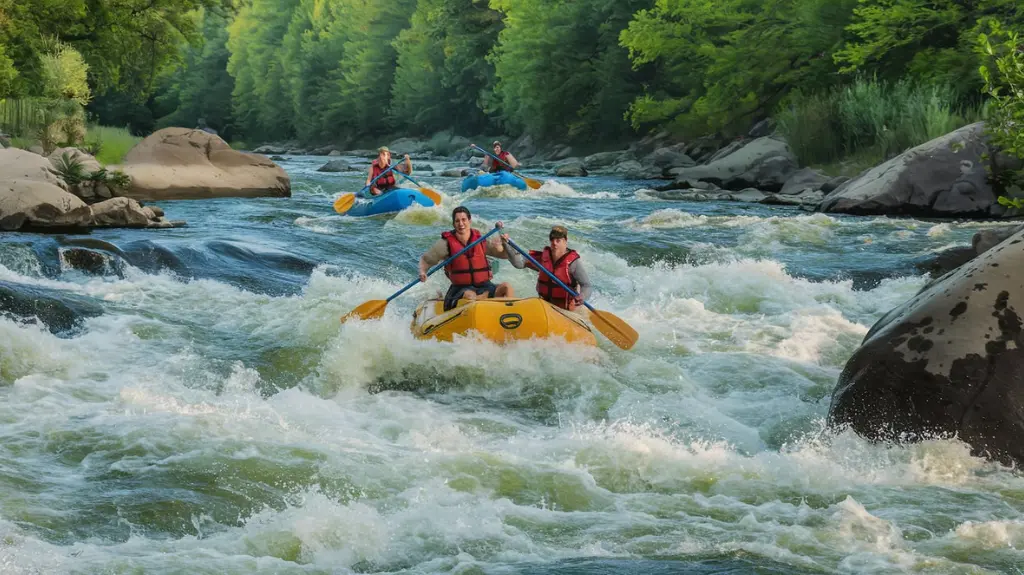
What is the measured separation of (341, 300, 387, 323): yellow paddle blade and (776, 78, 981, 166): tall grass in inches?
528

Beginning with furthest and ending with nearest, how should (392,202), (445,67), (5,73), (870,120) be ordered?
1. (445,67)
2. (870,120)
3. (5,73)
4. (392,202)

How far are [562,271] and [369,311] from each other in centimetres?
163

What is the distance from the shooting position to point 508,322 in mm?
8242

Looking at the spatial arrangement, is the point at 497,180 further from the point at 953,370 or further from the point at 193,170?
the point at 953,370

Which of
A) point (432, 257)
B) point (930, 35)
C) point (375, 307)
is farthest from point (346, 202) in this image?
point (930, 35)

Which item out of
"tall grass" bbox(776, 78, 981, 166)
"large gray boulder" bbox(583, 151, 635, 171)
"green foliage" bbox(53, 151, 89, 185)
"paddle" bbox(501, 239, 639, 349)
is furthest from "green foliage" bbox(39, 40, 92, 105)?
"paddle" bbox(501, 239, 639, 349)

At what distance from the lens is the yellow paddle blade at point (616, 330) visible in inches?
349

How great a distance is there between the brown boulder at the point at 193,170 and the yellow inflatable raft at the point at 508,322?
11232 mm

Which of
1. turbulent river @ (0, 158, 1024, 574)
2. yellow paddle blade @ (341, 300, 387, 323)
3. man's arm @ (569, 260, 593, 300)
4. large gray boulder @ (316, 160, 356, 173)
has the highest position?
man's arm @ (569, 260, 593, 300)

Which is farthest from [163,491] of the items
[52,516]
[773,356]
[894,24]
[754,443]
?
[894,24]

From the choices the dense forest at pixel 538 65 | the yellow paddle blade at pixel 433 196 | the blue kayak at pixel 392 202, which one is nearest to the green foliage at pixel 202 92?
the dense forest at pixel 538 65

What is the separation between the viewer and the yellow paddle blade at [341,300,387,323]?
921 cm

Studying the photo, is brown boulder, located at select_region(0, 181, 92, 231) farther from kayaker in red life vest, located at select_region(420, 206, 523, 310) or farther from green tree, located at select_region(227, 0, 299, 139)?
green tree, located at select_region(227, 0, 299, 139)

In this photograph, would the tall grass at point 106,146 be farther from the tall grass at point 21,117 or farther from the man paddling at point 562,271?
the man paddling at point 562,271
